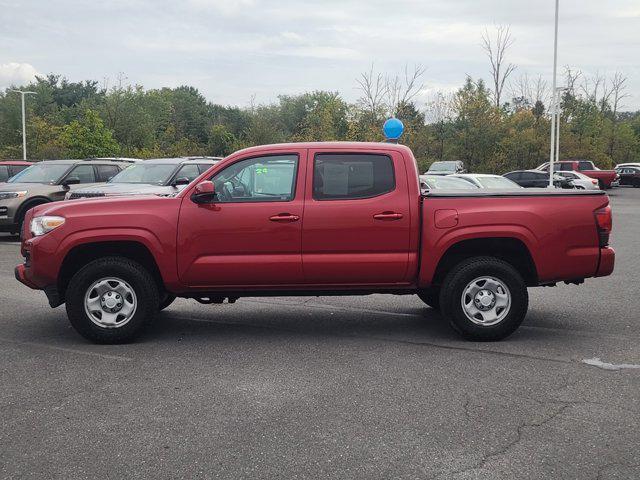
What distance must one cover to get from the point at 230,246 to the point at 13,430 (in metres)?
2.66

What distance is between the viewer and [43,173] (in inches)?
654

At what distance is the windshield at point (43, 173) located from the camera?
53.7 feet

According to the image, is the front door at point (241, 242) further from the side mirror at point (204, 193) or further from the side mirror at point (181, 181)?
the side mirror at point (181, 181)

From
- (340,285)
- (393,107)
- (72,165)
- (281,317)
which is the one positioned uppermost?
(393,107)

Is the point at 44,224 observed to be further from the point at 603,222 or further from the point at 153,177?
the point at 153,177

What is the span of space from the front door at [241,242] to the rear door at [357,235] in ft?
0.42

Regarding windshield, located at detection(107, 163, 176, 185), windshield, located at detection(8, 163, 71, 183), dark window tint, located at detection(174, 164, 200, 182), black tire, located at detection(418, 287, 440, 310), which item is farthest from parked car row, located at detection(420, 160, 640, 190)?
black tire, located at detection(418, 287, 440, 310)

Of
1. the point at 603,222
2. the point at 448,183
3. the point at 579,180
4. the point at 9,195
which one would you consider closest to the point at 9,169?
the point at 9,195

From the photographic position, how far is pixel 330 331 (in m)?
7.26

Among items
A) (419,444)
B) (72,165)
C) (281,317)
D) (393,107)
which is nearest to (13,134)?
(393,107)

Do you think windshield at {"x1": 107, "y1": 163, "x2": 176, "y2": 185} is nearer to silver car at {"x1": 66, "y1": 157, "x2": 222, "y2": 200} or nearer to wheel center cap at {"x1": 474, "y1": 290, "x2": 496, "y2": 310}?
silver car at {"x1": 66, "y1": 157, "x2": 222, "y2": 200}

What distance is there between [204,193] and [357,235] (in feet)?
4.72

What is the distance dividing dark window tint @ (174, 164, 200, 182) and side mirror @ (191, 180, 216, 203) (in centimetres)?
783

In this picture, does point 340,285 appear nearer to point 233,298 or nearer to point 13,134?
point 233,298
